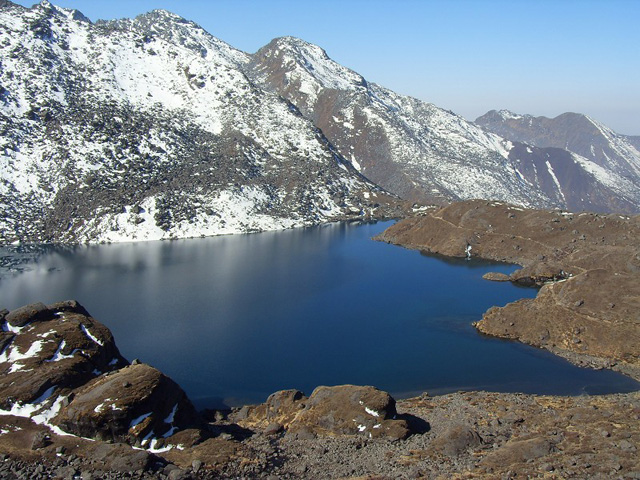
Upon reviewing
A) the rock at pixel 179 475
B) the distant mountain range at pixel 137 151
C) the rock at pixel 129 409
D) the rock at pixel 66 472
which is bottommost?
the rock at pixel 179 475

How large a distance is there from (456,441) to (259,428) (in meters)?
14.5

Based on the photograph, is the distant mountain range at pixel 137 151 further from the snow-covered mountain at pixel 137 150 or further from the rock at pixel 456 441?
the rock at pixel 456 441

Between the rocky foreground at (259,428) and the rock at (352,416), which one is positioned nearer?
the rocky foreground at (259,428)

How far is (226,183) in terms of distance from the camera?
15638 cm

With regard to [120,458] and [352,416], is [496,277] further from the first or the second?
[120,458]

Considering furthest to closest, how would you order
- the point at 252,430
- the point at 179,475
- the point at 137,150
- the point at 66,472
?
1. the point at 137,150
2. the point at 252,430
3. the point at 179,475
4. the point at 66,472

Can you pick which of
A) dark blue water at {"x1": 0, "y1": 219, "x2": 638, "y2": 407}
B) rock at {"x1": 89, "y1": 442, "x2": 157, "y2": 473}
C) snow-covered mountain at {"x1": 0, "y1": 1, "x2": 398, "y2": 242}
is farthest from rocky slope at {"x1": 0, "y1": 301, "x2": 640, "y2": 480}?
snow-covered mountain at {"x1": 0, "y1": 1, "x2": 398, "y2": 242}

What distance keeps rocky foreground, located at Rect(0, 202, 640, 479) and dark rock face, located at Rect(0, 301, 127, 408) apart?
0.09 metres

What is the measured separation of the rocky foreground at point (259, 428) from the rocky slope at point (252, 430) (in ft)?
0.27

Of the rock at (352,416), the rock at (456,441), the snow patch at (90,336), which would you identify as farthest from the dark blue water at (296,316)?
the rock at (456,441)

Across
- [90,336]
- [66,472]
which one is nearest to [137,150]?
[90,336]

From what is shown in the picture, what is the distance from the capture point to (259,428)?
41188 millimetres

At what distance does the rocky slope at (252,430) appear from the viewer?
3234 cm

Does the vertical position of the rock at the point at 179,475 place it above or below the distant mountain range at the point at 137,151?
below
